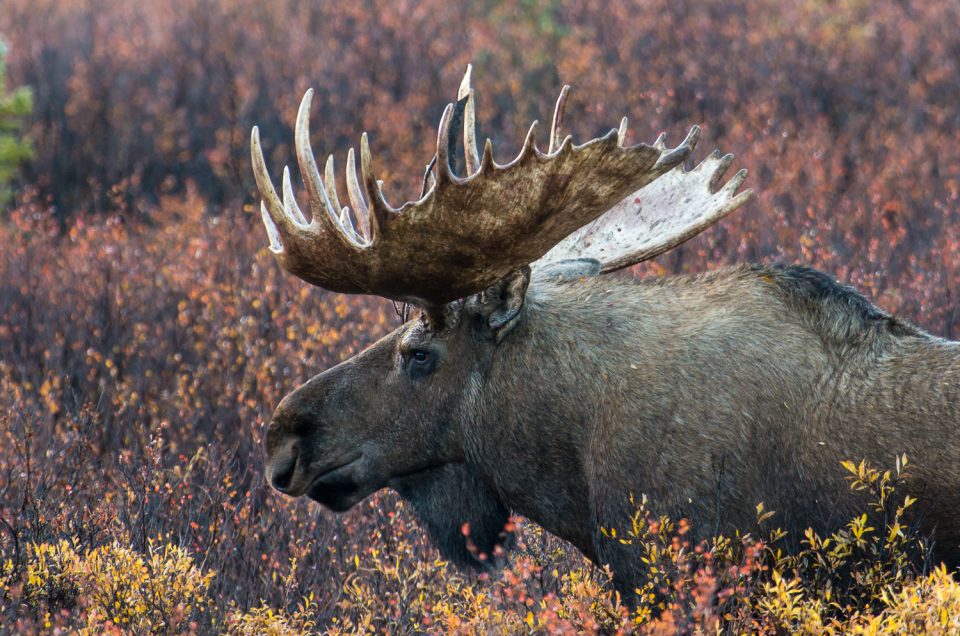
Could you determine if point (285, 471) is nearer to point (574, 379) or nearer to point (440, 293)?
point (440, 293)

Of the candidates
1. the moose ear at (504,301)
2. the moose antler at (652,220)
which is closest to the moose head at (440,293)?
the moose ear at (504,301)

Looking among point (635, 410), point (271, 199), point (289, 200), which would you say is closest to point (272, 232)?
point (289, 200)

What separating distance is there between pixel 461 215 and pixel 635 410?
655 mm

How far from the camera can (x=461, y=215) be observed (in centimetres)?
316

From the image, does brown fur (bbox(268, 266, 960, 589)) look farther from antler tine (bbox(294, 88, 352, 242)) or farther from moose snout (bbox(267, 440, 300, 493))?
antler tine (bbox(294, 88, 352, 242))

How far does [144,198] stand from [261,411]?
14.1ft

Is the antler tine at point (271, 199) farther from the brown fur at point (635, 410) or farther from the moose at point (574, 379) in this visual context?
the brown fur at point (635, 410)

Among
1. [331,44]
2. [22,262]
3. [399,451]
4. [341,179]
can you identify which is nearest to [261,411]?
[399,451]

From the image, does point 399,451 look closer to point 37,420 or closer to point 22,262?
point 37,420

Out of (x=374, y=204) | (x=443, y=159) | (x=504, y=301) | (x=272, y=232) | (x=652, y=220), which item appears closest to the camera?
(x=443, y=159)

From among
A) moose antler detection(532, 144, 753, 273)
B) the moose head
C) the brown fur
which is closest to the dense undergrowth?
the brown fur

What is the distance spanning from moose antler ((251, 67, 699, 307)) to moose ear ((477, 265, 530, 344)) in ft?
0.13

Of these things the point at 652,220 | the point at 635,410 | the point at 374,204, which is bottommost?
the point at 635,410

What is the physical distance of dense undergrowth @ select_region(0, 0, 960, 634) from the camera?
3.15 meters
